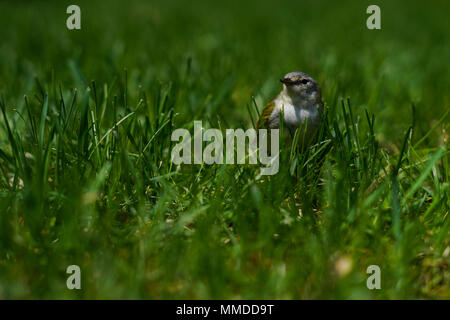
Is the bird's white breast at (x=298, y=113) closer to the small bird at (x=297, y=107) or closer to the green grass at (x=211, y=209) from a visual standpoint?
the small bird at (x=297, y=107)

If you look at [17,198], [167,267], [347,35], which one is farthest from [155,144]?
[347,35]

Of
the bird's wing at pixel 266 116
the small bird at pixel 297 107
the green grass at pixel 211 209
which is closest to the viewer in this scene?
the green grass at pixel 211 209

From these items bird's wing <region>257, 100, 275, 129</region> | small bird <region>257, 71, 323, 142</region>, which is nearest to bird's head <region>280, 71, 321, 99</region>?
small bird <region>257, 71, 323, 142</region>

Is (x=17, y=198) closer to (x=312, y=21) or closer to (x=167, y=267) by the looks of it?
(x=167, y=267)

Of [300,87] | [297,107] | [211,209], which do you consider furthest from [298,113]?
[211,209]

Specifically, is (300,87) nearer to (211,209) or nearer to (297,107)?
(297,107)

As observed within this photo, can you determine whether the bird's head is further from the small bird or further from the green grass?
the green grass

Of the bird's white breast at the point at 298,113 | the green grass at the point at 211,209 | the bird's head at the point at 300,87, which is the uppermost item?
the bird's head at the point at 300,87

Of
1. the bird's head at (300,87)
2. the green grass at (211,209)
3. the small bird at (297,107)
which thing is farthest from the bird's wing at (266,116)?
the green grass at (211,209)
